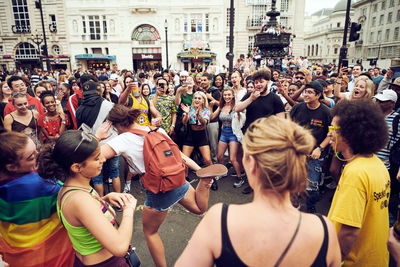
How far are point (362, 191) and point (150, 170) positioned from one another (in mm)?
1647

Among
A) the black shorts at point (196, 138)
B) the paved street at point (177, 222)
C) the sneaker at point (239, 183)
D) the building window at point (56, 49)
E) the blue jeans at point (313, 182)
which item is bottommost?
the paved street at point (177, 222)

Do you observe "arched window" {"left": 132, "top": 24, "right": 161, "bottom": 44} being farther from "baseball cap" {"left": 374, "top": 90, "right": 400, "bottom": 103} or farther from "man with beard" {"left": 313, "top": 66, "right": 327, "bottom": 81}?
"baseball cap" {"left": 374, "top": 90, "right": 400, "bottom": 103}

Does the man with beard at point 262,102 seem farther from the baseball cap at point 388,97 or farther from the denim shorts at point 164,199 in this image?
the denim shorts at point 164,199

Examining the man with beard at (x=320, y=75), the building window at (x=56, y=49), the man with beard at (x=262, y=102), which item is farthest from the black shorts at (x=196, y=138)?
the building window at (x=56, y=49)

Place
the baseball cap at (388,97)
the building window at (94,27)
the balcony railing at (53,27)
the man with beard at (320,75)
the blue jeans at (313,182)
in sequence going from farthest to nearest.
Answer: the building window at (94,27), the balcony railing at (53,27), the man with beard at (320,75), the blue jeans at (313,182), the baseball cap at (388,97)

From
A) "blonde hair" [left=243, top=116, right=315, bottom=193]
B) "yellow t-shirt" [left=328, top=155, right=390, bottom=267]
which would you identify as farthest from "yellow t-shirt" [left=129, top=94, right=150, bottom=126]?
Result: "blonde hair" [left=243, top=116, right=315, bottom=193]

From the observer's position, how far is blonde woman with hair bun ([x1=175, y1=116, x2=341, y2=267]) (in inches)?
39.2

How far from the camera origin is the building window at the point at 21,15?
106ft

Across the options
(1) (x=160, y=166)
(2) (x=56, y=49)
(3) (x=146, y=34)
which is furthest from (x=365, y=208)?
(2) (x=56, y=49)

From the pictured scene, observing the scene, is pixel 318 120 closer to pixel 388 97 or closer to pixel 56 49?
pixel 388 97

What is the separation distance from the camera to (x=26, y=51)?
111 feet

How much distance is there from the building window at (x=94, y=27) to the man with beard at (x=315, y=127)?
117 feet

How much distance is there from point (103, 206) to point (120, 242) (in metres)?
0.34

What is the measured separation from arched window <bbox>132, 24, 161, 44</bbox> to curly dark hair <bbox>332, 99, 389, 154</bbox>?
1396 inches
